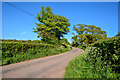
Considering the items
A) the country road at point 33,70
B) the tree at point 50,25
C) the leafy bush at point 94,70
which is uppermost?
the tree at point 50,25

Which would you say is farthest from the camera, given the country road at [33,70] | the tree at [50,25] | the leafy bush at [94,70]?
the tree at [50,25]

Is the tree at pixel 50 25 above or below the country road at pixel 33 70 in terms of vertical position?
above

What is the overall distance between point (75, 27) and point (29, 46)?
115 feet

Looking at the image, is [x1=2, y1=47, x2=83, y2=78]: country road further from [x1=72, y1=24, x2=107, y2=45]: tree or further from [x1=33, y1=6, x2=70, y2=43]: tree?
[x1=72, y1=24, x2=107, y2=45]: tree

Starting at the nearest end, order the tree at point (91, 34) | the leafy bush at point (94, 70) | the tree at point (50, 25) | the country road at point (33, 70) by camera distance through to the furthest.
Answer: the leafy bush at point (94, 70)
the country road at point (33, 70)
the tree at point (50, 25)
the tree at point (91, 34)

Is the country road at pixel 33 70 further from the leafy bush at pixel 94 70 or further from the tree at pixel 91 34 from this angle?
the tree at pixel 91 34

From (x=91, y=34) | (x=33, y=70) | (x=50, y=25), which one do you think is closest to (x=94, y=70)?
(x=33, y=70)

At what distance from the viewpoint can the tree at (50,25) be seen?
776 inches

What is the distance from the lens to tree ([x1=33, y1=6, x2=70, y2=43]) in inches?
776

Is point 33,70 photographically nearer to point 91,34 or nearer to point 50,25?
point 50,25

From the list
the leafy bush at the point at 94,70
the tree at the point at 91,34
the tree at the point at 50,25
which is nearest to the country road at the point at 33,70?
the leafy bush at the point at 94,70

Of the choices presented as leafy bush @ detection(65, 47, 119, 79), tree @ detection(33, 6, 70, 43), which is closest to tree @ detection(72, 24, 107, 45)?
tree @ detection(33, 6, 70, 43)

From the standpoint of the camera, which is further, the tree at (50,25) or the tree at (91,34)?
the tree at (91,34)

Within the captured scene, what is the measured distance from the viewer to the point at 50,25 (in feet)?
70.1
